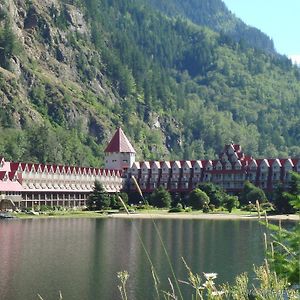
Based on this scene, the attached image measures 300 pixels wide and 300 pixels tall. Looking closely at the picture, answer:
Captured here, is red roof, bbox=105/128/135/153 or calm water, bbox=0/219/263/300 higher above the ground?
red roof, bbox=105/128/135/153

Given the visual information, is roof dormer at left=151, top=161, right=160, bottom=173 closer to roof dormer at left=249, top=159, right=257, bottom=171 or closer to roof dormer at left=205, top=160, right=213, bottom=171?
roof dormer at left=205, top=160, right=213, bottom=171

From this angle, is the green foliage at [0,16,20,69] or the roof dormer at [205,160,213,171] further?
the green foliage at [0,16,20,69]

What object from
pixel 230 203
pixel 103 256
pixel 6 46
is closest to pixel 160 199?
pixel 230 203

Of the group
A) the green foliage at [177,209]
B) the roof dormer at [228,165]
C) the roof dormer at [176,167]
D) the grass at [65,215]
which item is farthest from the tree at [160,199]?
the roof dormer at [228,165]

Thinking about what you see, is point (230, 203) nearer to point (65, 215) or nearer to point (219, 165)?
point (219, 165)

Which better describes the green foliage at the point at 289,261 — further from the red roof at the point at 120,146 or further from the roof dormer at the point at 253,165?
the red roof at the point at 120,146

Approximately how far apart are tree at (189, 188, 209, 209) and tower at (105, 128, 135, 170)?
2959 cm

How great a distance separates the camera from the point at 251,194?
408ft

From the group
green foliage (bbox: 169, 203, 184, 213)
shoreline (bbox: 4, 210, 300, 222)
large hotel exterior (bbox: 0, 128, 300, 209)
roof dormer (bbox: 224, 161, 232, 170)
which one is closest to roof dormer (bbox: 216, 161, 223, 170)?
large hotel exterior (bbox: 0, 128, 300, 209)

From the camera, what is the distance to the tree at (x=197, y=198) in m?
121

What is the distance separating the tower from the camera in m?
150

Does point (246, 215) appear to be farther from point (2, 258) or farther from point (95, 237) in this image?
point (2, 258)

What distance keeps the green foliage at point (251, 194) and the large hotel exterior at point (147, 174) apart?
7669mm

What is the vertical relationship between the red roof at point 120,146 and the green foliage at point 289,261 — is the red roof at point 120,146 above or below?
above
